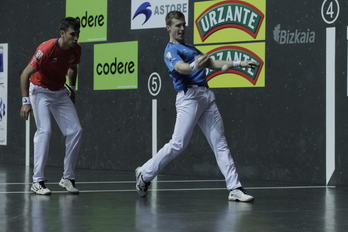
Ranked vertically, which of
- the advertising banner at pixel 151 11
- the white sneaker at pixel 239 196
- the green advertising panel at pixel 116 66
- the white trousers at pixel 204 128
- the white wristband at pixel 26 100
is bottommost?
the white sneaker at pixel 239 196

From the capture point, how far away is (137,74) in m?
11.0

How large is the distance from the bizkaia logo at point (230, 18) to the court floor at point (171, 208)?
1.90 m

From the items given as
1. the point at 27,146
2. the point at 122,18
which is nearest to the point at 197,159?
the point at 122,18

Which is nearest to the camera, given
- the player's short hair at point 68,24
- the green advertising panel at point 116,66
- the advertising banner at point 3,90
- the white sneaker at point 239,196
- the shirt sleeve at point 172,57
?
the shirt sleeve at point 172,57

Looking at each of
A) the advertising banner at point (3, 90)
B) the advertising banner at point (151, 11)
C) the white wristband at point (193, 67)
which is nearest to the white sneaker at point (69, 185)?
the white wristband at point (193, 67)

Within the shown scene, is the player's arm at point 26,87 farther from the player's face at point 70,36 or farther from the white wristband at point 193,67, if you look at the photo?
the white wristband at point 193,67

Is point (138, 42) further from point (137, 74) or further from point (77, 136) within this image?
point (77, 136)

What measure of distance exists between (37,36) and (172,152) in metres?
5.28

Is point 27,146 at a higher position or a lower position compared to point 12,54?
lower

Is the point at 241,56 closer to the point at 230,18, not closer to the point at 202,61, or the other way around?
the point at 230,18

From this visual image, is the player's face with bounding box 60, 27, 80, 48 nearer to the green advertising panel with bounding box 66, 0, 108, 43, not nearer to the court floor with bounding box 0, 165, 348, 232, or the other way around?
the court floor with bounding box 0, 165, 348, 232

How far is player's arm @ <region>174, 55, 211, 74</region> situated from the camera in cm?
687

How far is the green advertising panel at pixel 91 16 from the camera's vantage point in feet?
37.2

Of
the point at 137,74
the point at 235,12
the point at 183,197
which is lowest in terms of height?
the point at 183,197
